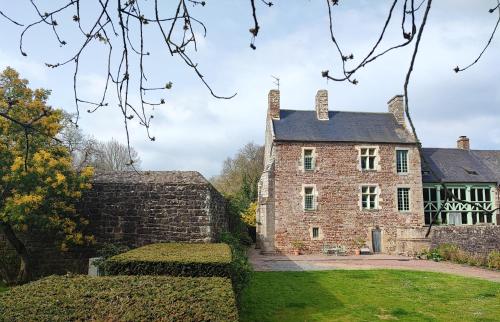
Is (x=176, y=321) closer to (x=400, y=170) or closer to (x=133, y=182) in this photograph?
(x=133, y=182)

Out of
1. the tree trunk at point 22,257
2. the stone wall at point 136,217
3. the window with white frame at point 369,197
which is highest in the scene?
the window with white frame at point 369,197

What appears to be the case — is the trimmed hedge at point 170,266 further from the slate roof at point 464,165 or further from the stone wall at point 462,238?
the slate roof at point 464,165

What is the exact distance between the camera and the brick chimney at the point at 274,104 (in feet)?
81.3

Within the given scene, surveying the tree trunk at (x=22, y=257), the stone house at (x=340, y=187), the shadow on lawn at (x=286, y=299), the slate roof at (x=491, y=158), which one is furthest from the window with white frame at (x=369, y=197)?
the tree trunk at (x=22, y=257)

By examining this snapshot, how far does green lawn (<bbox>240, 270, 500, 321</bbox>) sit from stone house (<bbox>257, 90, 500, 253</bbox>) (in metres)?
9.22

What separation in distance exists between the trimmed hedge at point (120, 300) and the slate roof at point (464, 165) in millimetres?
21922

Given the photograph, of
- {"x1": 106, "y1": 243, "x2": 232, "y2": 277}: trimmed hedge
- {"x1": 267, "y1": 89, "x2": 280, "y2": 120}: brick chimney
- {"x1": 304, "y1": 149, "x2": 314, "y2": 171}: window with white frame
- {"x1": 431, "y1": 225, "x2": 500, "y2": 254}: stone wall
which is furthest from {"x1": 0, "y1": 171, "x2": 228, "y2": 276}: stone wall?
{"x1": 267, "y1": 89, "x2": 280, "y2": 120}: brick chimney

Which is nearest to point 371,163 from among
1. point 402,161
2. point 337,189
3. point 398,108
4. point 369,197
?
point 402,161

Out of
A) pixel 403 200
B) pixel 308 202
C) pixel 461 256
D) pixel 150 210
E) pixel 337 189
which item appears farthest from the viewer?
pixel 403 200

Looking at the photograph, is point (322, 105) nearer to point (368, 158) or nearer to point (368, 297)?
point (368, 158)

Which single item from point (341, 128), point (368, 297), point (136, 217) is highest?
point (341, 128)

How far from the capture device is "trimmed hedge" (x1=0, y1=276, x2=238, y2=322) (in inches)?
159

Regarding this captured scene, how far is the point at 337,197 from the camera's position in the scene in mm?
23156

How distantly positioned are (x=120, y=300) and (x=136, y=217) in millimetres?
7447
